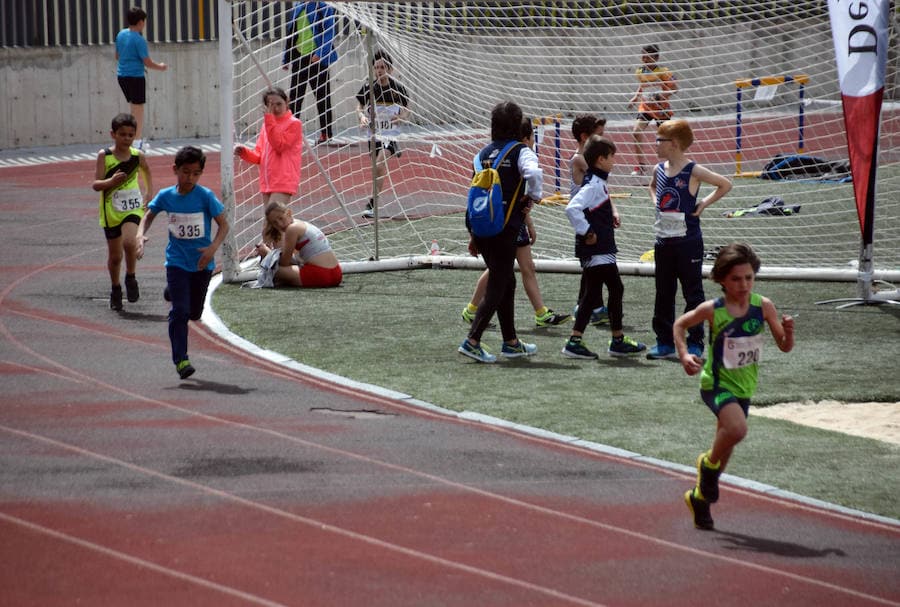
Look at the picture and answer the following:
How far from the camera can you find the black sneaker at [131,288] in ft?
41.6

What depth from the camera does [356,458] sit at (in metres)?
7.78

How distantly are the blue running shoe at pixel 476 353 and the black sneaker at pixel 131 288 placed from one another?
3.73 metres

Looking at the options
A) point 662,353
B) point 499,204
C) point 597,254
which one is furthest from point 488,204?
point 662,353

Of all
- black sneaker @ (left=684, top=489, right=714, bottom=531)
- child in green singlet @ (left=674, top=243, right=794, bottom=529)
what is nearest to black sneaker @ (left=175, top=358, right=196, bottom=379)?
child in green singlet @ (left=674, top=243, right=794, bottom=529)

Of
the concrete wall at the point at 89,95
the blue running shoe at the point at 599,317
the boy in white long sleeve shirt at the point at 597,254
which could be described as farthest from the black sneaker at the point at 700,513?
the concrete wall at the point at 89,95

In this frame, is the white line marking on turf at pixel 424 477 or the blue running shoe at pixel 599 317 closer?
the white line marking on turf at pixel 424 477

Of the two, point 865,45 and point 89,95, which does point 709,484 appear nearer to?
point 865,45

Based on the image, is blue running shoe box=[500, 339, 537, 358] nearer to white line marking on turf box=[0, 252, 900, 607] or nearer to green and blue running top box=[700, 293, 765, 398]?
white line marking on turf box=[0, 252, 900, 607]

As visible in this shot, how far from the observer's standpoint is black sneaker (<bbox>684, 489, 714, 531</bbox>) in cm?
668

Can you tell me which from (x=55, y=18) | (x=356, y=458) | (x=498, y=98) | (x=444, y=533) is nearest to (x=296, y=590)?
(x=444, y=533)

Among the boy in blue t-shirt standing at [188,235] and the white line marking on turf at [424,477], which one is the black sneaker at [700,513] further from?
the boy in blue t-shirt standing at [188,235]

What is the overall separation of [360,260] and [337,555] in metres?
9.39

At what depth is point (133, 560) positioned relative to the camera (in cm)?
609

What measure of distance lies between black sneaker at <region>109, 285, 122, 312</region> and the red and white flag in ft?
21.3
